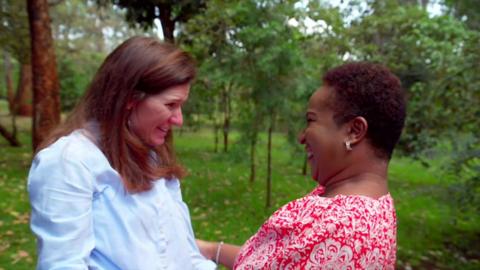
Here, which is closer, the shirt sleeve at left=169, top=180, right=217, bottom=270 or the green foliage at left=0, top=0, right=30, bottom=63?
the shirt sleeve at left=169, top=180, right=217, bottom=270

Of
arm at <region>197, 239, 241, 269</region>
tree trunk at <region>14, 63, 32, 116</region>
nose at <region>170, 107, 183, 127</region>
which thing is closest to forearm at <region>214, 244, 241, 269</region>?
arm at <region>197, 239, 241, 269</region>

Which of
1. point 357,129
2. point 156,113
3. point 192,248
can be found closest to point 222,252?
point 192,248

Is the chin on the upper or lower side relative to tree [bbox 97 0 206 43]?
lower

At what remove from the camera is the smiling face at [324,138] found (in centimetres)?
141

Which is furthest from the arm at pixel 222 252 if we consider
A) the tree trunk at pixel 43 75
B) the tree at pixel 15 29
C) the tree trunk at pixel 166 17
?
the tree at pixel 15 29

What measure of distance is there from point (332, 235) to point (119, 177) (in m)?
0.78

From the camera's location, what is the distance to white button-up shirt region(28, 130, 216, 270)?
1449 millimetres

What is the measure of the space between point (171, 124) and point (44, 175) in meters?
0.54

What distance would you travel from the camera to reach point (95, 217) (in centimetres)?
159

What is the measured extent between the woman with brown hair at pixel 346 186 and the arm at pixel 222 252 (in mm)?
475

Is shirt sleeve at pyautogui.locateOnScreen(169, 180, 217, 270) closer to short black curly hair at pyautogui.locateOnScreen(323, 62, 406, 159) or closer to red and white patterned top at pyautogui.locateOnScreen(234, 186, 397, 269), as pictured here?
red and white patterned top at pyautogui.locateOnScreen(234, 186, 397, 269)

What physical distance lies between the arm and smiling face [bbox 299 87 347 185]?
65 centimetres

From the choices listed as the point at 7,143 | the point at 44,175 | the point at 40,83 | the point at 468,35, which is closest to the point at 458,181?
the point at 468,35

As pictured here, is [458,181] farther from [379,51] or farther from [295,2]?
[379,51]
